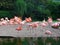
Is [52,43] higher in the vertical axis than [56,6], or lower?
higher

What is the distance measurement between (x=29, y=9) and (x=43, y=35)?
6.77m

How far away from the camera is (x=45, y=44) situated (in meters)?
10.0

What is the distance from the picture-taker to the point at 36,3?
20016mm

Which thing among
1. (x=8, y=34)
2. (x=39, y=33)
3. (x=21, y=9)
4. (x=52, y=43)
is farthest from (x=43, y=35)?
(x=21, y=9)

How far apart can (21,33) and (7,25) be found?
201cm

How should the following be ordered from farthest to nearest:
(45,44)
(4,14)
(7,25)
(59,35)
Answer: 1. (4,14)
2. (7,25)
3. (59,35)
4. (45,44)

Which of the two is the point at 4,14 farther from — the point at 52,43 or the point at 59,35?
the point at 52,43

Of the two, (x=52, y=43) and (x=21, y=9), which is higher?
(x=52, y=43)

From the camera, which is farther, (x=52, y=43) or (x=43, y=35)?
(x=43, y=35)

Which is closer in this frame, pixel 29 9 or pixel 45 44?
pixel 45 44

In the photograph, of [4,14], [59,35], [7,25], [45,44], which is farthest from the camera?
[4,14]

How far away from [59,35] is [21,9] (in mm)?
6876

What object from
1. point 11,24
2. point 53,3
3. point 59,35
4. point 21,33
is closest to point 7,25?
point 11,24

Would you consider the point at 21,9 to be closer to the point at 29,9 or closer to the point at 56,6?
the point at 29,9
